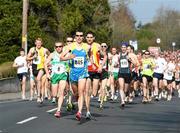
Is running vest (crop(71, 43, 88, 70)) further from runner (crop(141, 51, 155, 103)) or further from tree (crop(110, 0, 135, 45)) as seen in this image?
tree (crop(110, 0, 135, 45))

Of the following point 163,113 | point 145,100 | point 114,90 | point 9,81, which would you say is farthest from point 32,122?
point 9,81

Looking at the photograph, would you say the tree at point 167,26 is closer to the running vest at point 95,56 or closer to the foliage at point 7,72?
the foliage at point 7,72

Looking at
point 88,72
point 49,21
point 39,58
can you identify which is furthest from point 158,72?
point 49,21

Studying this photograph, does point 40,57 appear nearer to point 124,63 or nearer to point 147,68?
point 124,63

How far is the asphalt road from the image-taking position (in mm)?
14812

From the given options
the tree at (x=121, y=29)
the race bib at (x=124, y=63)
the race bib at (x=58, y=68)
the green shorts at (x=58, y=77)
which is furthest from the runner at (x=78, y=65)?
the tree at (x=121, y=29)

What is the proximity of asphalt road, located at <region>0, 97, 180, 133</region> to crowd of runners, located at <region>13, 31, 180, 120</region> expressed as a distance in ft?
1.49

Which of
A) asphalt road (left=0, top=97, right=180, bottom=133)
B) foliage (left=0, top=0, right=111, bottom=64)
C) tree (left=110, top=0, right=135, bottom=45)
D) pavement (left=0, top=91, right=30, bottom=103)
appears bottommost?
asphalt road (left=0, top=97, right=180, bottom=133)

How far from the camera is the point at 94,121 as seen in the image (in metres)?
16.6

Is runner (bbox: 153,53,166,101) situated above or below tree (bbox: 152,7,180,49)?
below

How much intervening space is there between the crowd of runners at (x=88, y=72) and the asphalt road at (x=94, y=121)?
1.49 ft

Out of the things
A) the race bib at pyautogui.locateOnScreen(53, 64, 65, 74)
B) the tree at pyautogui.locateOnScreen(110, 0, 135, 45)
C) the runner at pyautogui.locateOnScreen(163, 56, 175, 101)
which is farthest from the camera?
the tree at pyautogui.locateOnScreen(110, 0, 135, 45)

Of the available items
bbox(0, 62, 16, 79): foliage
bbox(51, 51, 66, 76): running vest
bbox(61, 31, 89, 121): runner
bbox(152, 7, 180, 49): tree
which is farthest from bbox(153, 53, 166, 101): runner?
bbox(152, 7, 180, 49): tree

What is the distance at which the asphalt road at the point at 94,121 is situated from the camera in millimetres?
14812
